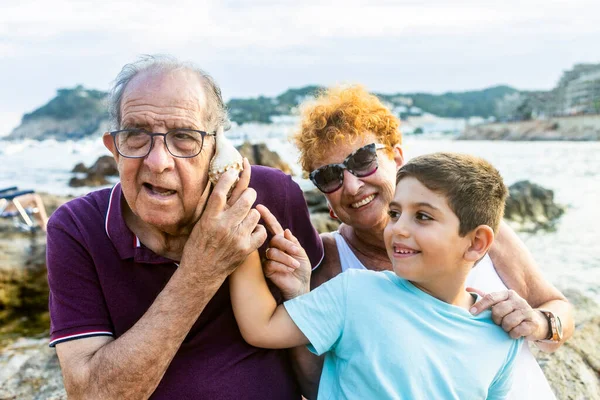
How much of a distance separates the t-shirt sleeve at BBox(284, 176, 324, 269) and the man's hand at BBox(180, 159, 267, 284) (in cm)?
56

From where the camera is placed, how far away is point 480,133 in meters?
91.1

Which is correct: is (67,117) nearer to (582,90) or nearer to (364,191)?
(582,90)

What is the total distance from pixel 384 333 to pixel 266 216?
737 millimetres

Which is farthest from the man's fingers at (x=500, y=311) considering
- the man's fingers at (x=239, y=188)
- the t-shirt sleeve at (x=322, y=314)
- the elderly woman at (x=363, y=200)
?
the man's fingers at (x=239, y=188)

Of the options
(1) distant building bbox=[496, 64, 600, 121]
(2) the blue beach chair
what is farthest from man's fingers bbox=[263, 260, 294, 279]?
(1) distant building bbox=[496, 64, 600, 121]

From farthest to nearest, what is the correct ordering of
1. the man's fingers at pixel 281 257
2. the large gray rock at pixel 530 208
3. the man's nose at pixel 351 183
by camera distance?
the large gray rock at pixel 530 208 < the man's nose at pixel 351 183 < the man's fingers at pixel 281 257

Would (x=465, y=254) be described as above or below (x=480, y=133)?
above

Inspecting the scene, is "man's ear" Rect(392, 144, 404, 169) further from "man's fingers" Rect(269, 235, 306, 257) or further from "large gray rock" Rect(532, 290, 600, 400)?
"large gray rock" Rect(532, 290, 600, 400)

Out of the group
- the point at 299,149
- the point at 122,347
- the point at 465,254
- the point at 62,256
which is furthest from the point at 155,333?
the point at 299,149

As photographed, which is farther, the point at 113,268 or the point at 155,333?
the point at 113,268

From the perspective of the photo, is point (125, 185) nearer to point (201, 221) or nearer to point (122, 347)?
point (201, 221)

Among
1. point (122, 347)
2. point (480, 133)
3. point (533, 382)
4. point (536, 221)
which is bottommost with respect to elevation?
point (480, 133)

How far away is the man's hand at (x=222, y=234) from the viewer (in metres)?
1.91

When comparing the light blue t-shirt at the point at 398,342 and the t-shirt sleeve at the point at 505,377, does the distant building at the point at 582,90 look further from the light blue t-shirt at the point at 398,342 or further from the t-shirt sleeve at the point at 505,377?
the light blue t-shirt at the point at 398,342
